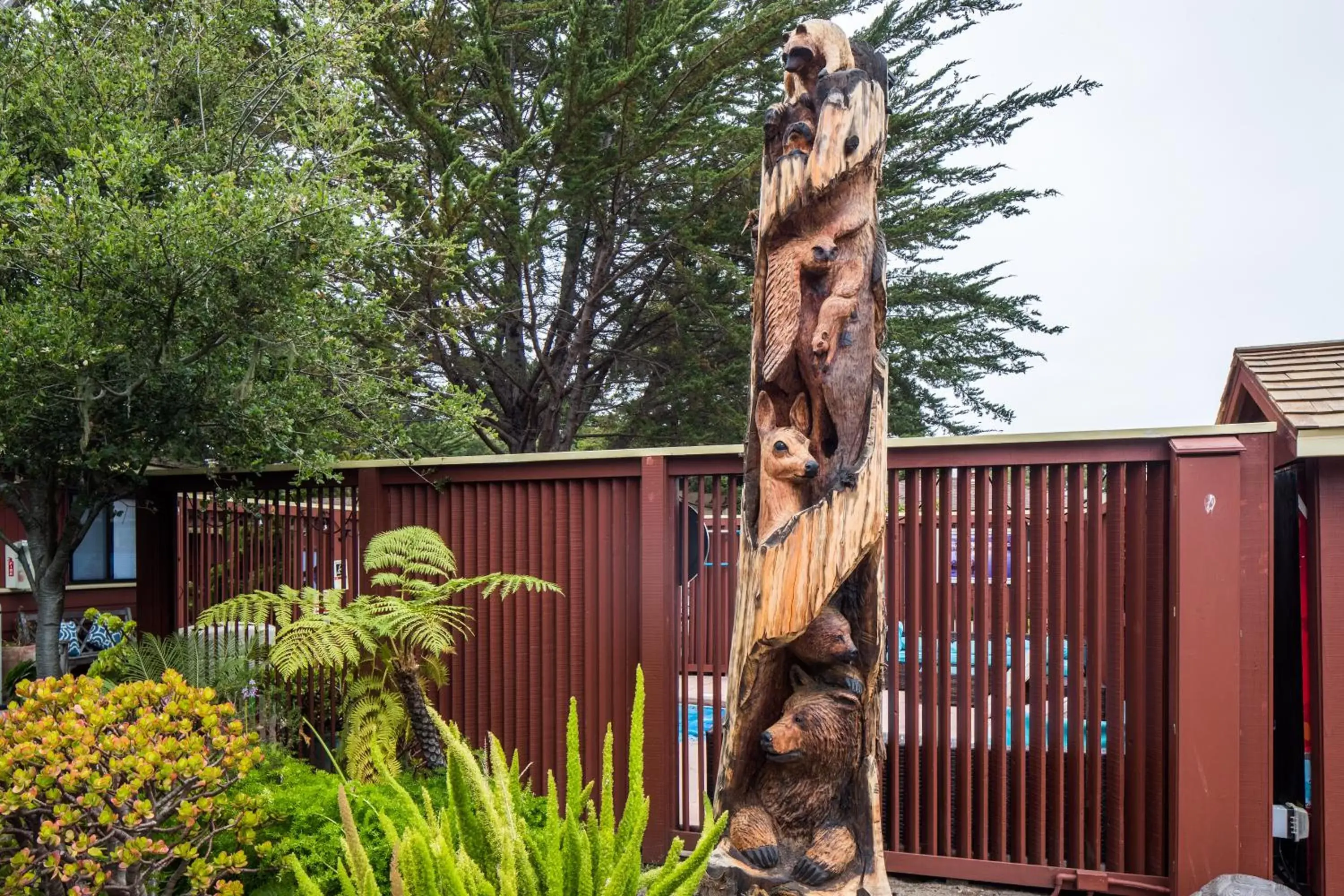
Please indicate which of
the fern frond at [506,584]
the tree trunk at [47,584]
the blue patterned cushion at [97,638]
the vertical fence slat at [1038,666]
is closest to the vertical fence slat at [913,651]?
the vertical fence slat at [1038,666]

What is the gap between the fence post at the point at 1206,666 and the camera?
3225mm

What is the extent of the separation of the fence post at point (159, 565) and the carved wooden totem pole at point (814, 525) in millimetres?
4097

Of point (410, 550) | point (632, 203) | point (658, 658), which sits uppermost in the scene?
point (632, 203)

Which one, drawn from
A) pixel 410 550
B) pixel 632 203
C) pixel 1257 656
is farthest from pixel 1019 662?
pixel 632 203

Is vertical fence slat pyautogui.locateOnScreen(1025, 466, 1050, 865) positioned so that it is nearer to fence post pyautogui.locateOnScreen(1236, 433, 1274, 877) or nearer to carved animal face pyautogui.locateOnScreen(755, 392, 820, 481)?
fence post pyautogui.locateOnScreen(1236, 433, 1274, 877)

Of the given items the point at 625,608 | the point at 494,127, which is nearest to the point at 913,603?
the point at 625,608

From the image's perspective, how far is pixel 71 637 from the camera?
317 inches

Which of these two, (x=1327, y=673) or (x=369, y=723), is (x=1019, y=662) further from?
(x=369, y=723)

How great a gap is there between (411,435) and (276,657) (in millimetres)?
3785

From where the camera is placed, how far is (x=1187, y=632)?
3295 millimetres

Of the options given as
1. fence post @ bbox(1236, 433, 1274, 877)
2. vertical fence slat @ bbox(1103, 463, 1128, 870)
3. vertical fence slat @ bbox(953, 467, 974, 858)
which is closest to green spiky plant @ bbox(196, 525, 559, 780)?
vertical fence slat @ bbox(953, 467, 974, 858)

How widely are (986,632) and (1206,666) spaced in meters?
0.84

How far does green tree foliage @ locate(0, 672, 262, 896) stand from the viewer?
2.45 m

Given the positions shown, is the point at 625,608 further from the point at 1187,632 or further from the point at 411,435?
the point at 411,435
